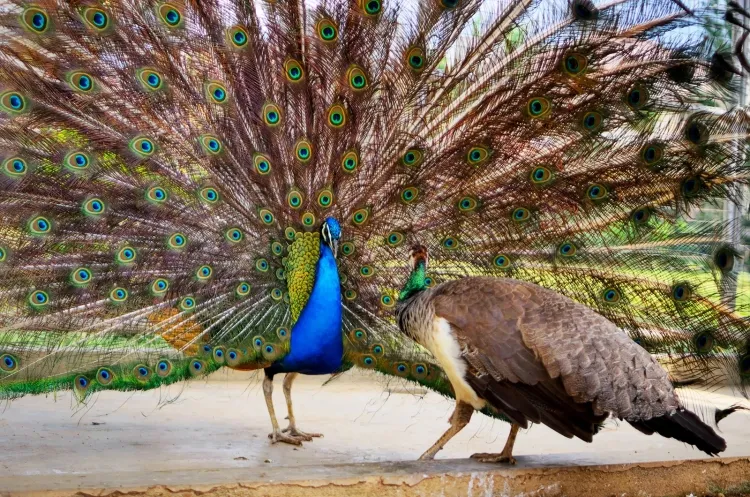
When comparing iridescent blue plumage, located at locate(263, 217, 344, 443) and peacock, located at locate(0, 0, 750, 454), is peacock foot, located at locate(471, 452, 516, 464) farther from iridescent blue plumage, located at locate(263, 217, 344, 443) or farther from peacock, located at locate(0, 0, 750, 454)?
iridescent blue plumage, located at locate(263, 217, 344, 443)

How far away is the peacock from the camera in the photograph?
3.83 meters

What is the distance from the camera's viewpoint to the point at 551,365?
3.06m

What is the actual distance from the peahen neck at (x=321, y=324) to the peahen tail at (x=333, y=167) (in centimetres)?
9

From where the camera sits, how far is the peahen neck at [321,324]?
419cm

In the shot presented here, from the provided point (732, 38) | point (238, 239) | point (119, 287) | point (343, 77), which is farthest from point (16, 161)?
point (732, 38)

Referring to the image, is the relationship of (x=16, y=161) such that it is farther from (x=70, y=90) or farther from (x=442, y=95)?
(x=442, y=95)

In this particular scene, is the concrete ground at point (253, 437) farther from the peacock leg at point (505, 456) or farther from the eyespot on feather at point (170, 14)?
the eyespot on feather at point (170, 14)

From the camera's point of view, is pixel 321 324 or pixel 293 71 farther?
pixel 321 324

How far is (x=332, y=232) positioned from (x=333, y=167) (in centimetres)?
35

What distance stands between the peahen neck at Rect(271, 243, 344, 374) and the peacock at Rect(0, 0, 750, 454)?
1cm

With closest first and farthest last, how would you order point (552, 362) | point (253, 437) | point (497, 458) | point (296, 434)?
point (552, 362) → point (497, 458) → point (296, 434) → point (253, 437)

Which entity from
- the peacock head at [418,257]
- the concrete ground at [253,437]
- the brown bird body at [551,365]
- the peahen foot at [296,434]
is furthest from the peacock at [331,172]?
the brown bird body at [551,365]

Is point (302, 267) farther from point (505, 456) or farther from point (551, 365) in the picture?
Result: point (551, 365)

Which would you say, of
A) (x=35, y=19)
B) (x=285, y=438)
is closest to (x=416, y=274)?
(x=285, y=438)
